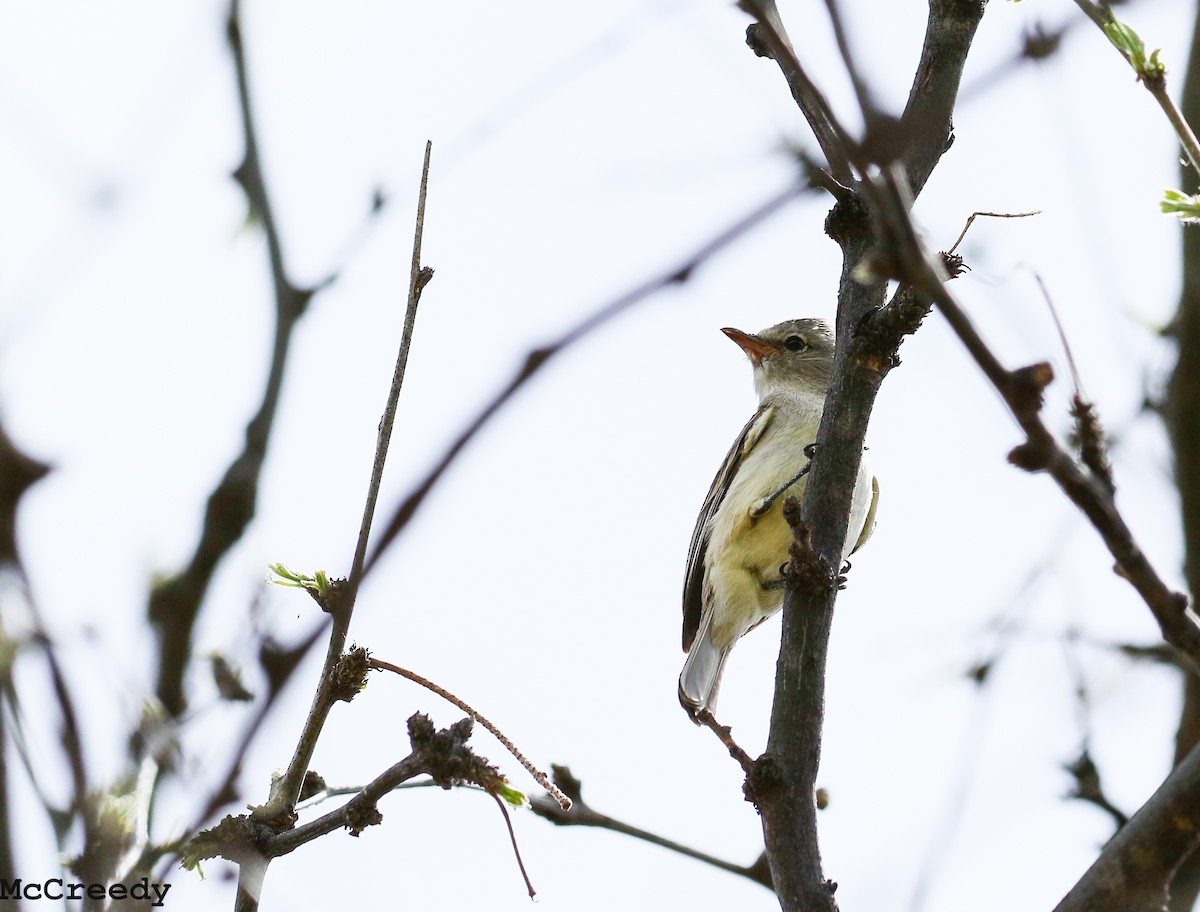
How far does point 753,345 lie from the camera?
9953 mm

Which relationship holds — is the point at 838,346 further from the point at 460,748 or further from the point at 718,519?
the point at 718,519

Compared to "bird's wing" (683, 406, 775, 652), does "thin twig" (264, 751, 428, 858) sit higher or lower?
lower

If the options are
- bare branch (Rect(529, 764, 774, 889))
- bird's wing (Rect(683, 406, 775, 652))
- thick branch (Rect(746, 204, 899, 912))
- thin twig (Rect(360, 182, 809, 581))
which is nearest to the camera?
thin twig (Rect(360, 182, 809, 581))

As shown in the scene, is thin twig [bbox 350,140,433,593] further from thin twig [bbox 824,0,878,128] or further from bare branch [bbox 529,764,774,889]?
bare branch [bbox 529,764,774,889]

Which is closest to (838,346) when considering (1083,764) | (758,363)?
(1083,764)

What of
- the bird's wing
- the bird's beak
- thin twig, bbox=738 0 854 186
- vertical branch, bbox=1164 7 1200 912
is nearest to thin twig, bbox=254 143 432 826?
thin twig, bbox=738 0 854 186

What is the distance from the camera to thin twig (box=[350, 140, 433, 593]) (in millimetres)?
2342

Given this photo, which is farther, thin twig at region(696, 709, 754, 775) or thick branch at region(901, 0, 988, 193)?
thick branch at region(901, 0, 988, 193)

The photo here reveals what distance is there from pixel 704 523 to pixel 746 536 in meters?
0.66

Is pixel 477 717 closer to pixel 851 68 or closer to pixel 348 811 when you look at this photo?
pixel 348 811

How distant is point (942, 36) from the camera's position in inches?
171

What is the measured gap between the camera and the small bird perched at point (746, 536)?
7379 mm

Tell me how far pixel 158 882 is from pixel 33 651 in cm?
43

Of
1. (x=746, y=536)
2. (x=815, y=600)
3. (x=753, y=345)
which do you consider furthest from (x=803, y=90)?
(x=753, y=345)
